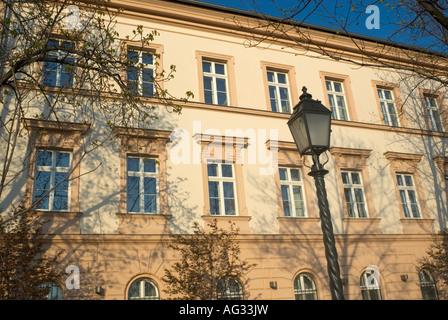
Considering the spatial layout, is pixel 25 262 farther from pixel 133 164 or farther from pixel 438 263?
pixel 438 263

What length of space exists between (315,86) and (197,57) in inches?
196

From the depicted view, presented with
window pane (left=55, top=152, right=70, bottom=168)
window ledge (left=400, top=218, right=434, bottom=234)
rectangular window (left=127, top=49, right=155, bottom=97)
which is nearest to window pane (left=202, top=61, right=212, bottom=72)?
rectangular window (left=127, top=49, right=155, bottom=97)

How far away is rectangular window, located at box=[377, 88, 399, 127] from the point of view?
18562 millimetres

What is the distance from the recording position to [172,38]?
1548cm

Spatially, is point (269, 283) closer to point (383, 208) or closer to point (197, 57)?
point (383, 208)

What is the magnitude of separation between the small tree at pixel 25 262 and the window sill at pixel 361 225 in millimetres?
9453

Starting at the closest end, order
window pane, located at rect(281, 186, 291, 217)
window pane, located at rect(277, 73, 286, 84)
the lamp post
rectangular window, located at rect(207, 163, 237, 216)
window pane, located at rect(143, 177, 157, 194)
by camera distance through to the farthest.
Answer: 1. the lamp post
2. window pane, located at rect(143, 177, 157, 194)
3. rectangular window, located at rect(207, 163, 237, 216)
4. window pane, located at rect(281, 186, 291, 217)
5. window pane, located at rect(277, 73, 286, 84)

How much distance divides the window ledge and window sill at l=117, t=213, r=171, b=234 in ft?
30.2

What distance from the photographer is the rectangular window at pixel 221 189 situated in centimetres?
1377

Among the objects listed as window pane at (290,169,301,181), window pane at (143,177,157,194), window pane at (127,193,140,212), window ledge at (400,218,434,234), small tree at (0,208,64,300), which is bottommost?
small tree at (0,208,64,300)

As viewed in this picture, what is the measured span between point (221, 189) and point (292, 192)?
8.78ft

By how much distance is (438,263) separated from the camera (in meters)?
16.0

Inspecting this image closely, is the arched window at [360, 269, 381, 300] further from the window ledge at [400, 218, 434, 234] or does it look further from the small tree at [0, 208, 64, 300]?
the small tree at [0, 208, 64, 300]

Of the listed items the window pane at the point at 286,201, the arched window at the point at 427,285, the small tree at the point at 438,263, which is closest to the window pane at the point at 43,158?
the window pane at the point at 286,201
